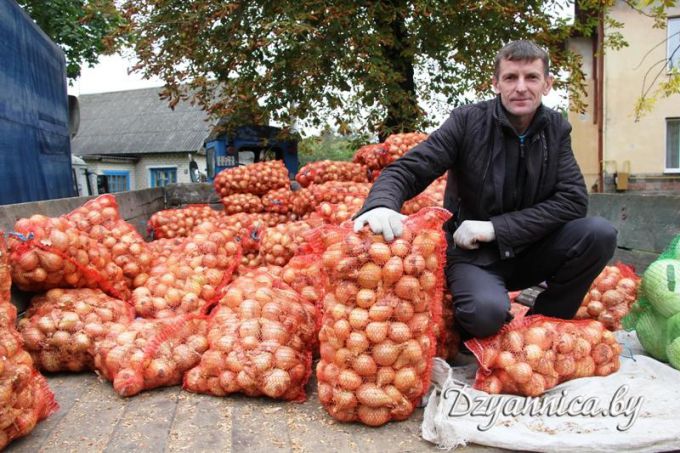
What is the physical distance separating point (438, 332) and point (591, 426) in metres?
0.71

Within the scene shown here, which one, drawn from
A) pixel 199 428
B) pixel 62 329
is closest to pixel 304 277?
pixel 199 428

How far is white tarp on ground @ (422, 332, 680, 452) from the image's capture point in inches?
74.0

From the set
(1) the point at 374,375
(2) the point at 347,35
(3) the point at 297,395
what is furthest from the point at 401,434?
(2) the point at 347,35

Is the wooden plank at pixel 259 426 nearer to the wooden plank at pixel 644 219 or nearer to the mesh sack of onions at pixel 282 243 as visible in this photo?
the mesh sack of onions at pixel 282 243

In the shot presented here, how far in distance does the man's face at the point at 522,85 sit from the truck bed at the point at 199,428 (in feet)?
4.65

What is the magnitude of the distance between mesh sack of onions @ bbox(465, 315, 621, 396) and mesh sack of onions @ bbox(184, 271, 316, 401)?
751 mm

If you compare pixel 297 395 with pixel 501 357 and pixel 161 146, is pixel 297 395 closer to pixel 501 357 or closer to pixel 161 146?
pixel 501 357

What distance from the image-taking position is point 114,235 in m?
3.23

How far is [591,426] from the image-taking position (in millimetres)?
1974

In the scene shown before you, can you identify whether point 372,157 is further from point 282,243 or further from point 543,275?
point 543,275

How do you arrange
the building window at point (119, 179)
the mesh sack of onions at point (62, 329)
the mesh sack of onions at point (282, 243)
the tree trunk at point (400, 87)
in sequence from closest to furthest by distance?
the mesh sack of onions at point (62, 329), the mesh sack of onions at point (282, 243), the tree trunk at point (400, 87), the building window at point (119, 179)

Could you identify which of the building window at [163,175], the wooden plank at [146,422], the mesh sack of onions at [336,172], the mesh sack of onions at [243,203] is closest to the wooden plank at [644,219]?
the mesh sack of onions at [336,172]

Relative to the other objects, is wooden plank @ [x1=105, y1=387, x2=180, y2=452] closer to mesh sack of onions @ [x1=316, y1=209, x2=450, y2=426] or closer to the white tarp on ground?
mesh sack of onions @ [x1=316, y1=209, x2=450, y2=426]

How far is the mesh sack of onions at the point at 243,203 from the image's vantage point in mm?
5297
